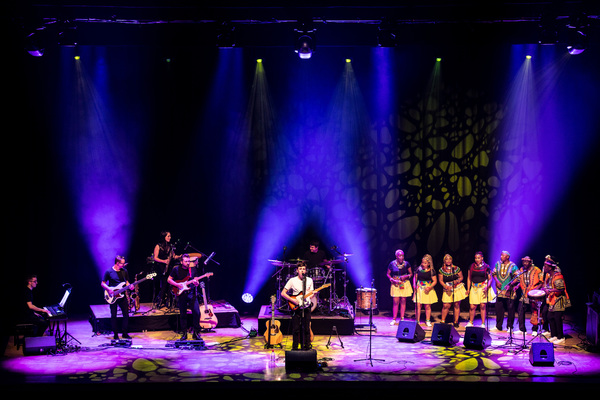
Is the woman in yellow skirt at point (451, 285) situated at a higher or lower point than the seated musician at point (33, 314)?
higher

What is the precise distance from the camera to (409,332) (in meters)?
12.4

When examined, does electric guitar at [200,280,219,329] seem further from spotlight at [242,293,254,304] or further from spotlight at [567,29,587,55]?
spotlight at [567,29,587,55]

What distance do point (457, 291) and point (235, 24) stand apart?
7.18 metres

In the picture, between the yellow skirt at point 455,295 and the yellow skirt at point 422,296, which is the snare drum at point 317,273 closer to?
the yellow skirt at point 422,296

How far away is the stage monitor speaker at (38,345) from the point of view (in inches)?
447

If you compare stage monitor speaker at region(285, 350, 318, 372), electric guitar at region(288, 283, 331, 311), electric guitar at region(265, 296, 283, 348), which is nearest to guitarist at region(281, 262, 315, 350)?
electric guitar at region(288, 283, 331, 311)

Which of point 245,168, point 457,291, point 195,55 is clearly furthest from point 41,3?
point 457,291

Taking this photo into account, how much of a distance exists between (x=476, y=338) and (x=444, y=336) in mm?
622

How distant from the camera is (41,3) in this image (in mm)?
11844

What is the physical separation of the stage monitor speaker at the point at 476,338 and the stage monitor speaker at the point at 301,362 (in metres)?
3.25

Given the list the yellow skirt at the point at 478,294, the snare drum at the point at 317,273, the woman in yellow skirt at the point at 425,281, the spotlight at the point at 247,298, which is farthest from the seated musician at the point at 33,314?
the yellow skirt at the point at 478,294

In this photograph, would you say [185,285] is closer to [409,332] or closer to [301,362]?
[301,362]

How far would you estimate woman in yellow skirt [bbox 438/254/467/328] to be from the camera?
13.7 m

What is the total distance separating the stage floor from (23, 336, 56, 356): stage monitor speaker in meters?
0.13
